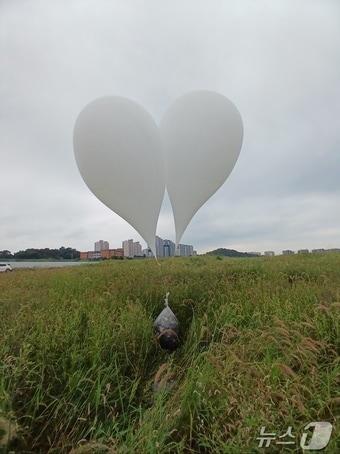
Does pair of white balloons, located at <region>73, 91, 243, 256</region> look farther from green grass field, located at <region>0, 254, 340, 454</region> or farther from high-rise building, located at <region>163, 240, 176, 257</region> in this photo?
green grass field, located at <region>0, 254, 340, 454</region>

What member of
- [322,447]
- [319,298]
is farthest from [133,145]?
[322,447]

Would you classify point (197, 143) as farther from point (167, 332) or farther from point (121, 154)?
point (167, 332)

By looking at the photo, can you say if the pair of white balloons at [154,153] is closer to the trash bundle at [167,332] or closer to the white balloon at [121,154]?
the white balloon at [121,154]

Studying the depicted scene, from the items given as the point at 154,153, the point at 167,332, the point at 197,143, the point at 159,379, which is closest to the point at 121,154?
the point at 154,153

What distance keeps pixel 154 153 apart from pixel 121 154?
388mm

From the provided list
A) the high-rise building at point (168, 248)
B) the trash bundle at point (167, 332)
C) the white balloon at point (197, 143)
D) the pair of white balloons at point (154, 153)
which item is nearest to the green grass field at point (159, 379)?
the trash bundle at point (167, 332)

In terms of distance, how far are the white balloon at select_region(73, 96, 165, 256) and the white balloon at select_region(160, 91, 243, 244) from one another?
0.18m

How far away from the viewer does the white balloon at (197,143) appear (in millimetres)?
3943

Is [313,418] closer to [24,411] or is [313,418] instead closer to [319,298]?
[24,411]

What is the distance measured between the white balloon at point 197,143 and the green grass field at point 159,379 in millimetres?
1472

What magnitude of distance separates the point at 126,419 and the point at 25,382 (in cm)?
78

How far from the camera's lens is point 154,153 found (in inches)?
151

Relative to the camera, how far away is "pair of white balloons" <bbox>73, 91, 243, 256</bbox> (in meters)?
3.68

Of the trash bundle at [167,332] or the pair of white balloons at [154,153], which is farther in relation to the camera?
the pair of white balloons at [154,153]
